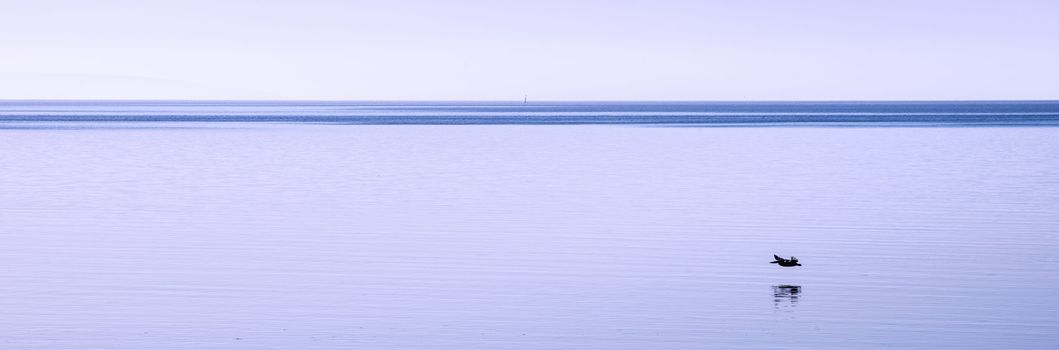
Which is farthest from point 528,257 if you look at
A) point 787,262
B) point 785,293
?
point 785,293

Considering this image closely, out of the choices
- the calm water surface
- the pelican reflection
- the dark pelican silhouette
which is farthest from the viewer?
the dark pelican silhouette

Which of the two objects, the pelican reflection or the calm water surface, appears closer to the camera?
the calm water surface

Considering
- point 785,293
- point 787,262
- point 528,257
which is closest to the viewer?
point 785,293

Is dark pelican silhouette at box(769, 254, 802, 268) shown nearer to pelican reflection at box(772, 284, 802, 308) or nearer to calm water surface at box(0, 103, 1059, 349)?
calm water surface at box(0, 103, 1059, 349)

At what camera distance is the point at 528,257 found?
1652 cm

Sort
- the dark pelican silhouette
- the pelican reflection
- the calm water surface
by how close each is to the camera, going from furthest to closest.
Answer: the dark pelican silhouette < the pelican reflection < the calm water surface

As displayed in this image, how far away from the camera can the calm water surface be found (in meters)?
11.7

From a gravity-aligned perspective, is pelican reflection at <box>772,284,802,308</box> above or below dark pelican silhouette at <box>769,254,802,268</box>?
below

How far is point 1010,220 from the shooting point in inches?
810

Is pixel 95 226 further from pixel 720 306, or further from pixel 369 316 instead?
pixel 720 306

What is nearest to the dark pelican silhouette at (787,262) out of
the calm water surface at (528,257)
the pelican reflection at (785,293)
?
the calm water surface at (528,257)

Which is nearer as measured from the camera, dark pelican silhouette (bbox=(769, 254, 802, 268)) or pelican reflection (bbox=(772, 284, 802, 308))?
pelican reflection (bbox=(772, 284, 802, 308))

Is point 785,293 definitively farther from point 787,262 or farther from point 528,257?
point 528,257

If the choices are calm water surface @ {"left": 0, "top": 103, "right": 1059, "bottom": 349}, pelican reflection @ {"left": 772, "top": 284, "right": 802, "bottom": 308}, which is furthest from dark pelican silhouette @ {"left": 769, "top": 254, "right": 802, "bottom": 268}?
pelican reflection @ {"left": 772, "top": 284, "right": 802, "bottom": 308}
